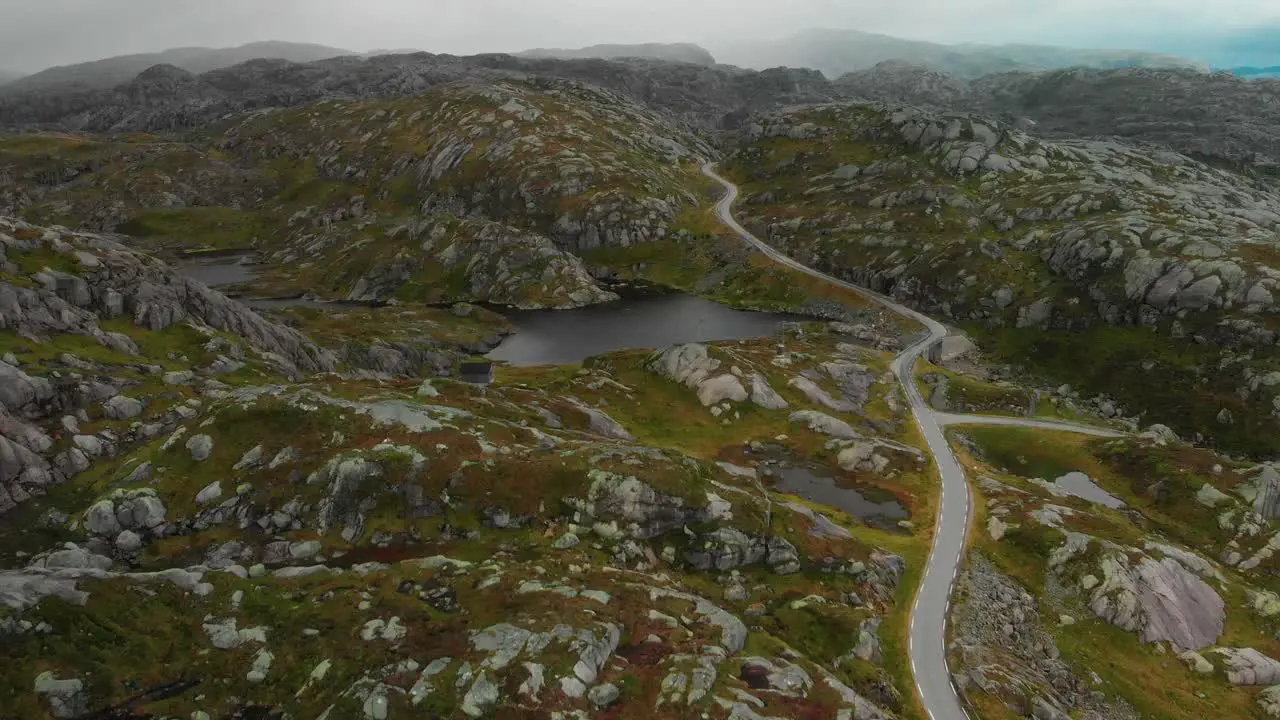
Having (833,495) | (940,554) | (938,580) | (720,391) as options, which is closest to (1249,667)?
(938,580)

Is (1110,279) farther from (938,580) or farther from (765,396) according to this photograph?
(938,580)

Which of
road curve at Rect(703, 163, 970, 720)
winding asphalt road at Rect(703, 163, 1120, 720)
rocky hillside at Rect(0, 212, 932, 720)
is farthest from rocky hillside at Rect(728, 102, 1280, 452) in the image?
rocky hillside at Rect(0, 212, 932, 720)

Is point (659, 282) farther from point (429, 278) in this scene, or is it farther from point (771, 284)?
point (429, 278)

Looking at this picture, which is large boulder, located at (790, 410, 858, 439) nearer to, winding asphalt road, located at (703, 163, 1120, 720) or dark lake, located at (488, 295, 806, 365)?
winding asphalt road, located at (703, 163, 1120, 720)

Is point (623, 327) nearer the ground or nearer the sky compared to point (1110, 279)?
nearer the ground

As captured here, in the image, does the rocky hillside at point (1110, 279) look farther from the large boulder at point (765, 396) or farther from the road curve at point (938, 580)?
the large boulder at point (765, 396)

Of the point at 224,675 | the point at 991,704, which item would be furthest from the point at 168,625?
the point at 991,704
